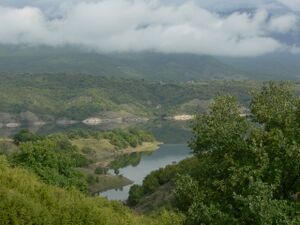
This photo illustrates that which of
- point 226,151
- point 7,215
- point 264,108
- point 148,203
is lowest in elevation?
point 148,203

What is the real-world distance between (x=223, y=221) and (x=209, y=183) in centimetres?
388

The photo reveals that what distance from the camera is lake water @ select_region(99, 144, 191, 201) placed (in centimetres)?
12260

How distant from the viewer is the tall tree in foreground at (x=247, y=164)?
21875 millimetres

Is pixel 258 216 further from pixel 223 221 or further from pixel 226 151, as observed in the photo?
pixel 226 151

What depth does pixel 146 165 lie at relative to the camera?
166 meters

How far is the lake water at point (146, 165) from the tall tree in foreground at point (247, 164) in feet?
288

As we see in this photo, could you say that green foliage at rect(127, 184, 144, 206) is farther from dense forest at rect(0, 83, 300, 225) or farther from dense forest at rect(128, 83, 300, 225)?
dense forest at rect(128, 83, 300, 225)

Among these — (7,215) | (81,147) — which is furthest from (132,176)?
(7,215)

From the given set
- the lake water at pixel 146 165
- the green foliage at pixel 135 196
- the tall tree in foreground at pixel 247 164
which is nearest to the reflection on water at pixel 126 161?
the lake water at pixel 146 165

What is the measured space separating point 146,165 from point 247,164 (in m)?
143

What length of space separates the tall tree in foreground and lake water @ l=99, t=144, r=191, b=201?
288 feet

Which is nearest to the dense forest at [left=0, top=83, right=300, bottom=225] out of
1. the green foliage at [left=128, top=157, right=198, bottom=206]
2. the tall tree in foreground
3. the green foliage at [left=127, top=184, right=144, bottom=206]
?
the tall tree in foreground

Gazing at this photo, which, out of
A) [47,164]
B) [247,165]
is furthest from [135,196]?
Result: [247,165]

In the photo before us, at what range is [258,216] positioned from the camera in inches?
824
